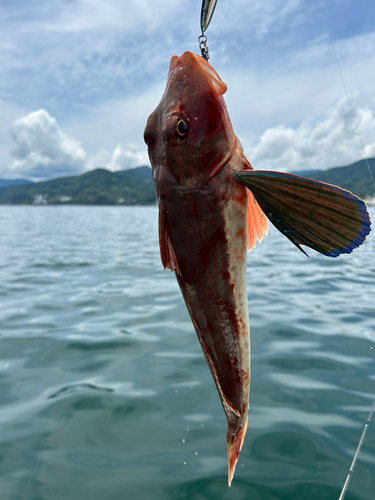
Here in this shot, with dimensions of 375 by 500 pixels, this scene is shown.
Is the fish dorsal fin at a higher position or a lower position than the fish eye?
lower

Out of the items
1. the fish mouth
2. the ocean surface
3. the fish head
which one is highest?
the fish mouth

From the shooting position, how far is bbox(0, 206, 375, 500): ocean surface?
10.6 feet

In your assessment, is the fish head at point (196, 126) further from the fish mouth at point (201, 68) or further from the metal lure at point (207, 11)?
the metal lure at point (207, 11)

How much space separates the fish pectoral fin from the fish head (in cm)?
23

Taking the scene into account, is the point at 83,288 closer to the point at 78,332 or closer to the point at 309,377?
the point at 78,332

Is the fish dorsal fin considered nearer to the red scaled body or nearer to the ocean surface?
the red scaled body

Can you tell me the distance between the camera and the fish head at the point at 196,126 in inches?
81.6

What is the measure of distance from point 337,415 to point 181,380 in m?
Result: 1.92

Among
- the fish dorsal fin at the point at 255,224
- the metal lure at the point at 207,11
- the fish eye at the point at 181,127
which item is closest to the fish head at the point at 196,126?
the fish eye at the point at 181,127

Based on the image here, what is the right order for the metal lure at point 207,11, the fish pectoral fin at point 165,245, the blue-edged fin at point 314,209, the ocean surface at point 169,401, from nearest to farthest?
1. the blue-edged fin at point 314,209
2. the metal lure at point 207,11
3. the fish pectoral fin at point 165,245
4. the ocean surface at point 169,401

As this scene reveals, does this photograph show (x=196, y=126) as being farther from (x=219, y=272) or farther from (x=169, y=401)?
(x=169, y=401)

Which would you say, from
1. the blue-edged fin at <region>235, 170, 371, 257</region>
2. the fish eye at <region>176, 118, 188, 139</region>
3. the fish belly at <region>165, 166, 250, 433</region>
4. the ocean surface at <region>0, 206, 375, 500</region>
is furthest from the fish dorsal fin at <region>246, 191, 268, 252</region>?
the ocean surface at <region>0, 206, 375, 500</region>

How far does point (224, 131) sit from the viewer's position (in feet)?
6.86

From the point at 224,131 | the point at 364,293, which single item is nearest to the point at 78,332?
the point at 224,131
